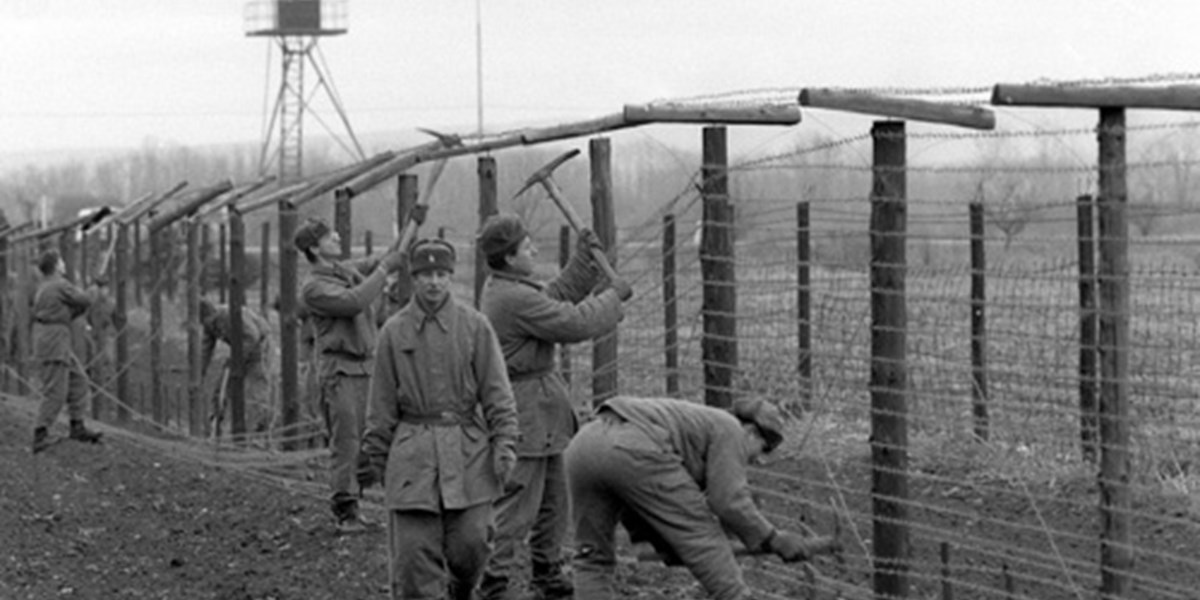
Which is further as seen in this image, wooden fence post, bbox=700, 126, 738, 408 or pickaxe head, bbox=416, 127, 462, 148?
pickaxe head, bbox=416, 127, 462, 148

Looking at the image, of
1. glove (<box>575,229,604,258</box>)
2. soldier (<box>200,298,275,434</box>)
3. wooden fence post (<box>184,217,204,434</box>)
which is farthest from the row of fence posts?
wooden fence post (<box>184,217,204,434</box>)

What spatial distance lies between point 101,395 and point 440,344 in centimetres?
1624

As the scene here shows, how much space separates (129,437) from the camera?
67.2 feet

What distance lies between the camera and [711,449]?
8.48 m

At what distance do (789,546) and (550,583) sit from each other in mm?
2528

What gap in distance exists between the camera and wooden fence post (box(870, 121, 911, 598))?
912 centimetres

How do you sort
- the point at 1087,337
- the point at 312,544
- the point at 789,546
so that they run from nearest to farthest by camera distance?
the point at 789,546, the point at 1087,337, the point at 312,544

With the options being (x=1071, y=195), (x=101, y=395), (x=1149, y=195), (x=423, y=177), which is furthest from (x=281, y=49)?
(x=1149, y=195)

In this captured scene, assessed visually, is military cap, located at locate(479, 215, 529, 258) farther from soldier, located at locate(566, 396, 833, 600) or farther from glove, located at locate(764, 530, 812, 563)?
glove, located at locate(764, 530, 812, 563)

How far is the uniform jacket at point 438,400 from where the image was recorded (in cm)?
930

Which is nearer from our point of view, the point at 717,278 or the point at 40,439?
the point at 717,278

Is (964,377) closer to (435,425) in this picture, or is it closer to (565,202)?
(565,202)

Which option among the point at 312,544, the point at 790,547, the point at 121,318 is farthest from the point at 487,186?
the point at 121,318

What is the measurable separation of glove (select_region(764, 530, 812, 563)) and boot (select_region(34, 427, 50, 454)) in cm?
1244
